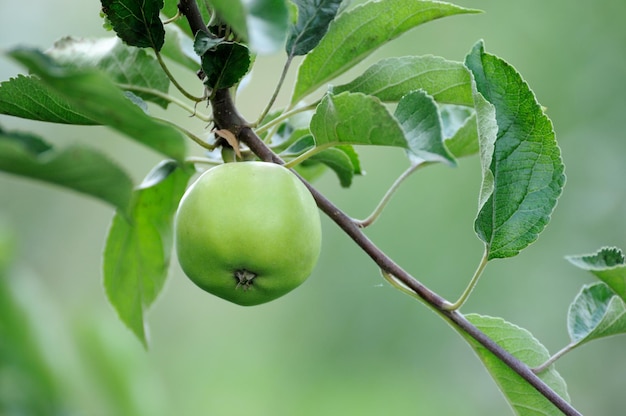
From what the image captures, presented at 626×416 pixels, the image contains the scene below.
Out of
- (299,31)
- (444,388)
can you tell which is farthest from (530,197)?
(444,388)

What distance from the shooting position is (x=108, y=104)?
0.49m

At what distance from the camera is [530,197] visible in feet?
2.48

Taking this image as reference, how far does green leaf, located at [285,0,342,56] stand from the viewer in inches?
30.7

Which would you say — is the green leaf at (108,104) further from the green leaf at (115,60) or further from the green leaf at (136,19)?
the green leaf at (115,60)

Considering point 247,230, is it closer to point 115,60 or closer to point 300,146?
point 300,146

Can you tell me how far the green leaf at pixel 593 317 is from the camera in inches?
32.4

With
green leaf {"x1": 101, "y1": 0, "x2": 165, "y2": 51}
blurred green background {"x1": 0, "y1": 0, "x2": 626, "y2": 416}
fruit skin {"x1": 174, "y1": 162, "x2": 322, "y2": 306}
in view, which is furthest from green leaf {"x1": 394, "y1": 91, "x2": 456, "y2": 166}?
blurred green background {"x1": 0, "y1": 0, "x2": 626, "y2": 416}

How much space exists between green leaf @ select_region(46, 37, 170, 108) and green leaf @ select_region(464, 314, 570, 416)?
1.52 ft

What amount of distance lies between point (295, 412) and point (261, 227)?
285 centimetres

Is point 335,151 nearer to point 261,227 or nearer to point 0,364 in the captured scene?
point 261,227

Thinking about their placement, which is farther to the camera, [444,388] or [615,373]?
[444,388]

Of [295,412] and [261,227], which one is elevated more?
[295,412]

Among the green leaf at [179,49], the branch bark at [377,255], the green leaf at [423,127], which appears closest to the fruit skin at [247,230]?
the branch bark at [377,255]

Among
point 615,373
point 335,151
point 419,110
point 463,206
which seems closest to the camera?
point 419,110
